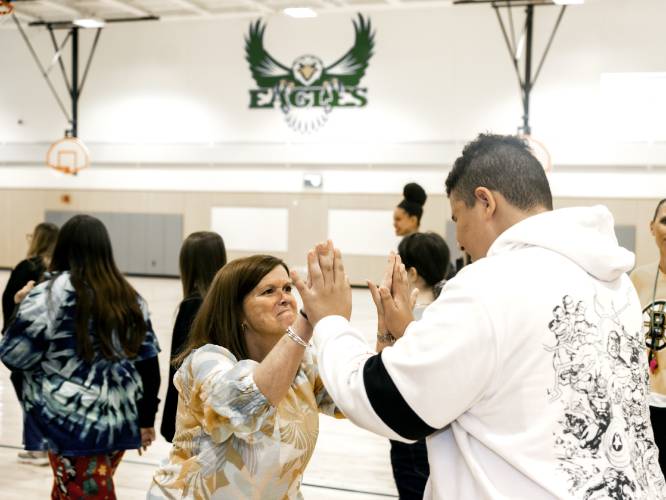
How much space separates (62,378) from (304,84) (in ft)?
54.0

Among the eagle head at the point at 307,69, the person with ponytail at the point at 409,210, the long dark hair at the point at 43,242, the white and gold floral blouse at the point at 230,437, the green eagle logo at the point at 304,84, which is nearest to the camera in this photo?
the white and gold floral blouse at the point at 230,437

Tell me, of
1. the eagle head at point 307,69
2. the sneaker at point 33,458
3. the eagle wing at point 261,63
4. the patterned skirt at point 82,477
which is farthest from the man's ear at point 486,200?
the eagle wing at point 261,63

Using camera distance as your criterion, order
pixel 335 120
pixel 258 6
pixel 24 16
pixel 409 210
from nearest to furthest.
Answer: pixel 409 210
pixel 258 6
pixel 335 120
pixel 24 16

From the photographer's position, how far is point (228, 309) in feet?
8.75

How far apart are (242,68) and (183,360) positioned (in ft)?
59.0

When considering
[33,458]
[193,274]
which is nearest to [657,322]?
[193,274]

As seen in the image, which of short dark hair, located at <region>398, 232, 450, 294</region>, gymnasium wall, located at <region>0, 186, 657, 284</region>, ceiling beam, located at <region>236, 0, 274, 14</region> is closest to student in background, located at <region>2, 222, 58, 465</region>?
short dark hair, located at <region>398, 232, 450, 294</region>

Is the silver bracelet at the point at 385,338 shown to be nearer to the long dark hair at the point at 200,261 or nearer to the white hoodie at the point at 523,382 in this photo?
the white hoodie at the point at 523,382

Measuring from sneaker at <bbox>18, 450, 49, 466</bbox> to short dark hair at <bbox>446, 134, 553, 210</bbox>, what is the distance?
4.87 meters

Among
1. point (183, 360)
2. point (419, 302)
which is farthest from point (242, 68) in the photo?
point (183, 360)

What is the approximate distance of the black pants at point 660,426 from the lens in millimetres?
3646

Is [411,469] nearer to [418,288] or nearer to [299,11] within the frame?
[418,288]

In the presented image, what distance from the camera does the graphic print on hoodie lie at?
5.50 ft

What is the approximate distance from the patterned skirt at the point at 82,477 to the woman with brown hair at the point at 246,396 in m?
1.36
